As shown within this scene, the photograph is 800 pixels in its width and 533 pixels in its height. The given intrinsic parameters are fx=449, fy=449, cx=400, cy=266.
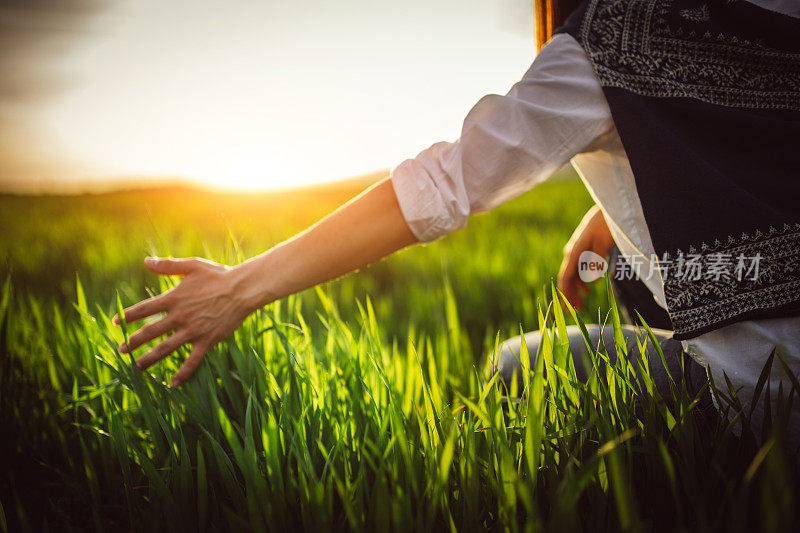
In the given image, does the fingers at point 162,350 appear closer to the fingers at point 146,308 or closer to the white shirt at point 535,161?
the fingers at point 146,308

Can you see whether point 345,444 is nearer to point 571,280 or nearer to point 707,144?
point 707,144

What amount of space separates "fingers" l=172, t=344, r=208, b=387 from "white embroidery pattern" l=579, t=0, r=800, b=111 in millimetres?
907

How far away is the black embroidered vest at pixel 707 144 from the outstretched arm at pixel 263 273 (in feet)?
1.46

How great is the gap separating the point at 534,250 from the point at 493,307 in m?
0.94

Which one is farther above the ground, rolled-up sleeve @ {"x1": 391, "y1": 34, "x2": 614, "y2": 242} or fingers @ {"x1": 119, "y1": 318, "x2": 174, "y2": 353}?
rolled-up sleeve @ {"x1": 391, "y1": 34, "x2": 614, "y2": 242}

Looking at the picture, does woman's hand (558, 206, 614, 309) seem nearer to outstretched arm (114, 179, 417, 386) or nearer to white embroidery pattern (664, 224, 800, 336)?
white embroidery pattern (664, 224, 800, 336)

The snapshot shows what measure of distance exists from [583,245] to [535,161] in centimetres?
Result: 83

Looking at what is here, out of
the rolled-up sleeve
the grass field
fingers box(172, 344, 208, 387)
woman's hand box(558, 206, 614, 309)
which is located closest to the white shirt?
the rolled-up sleeve

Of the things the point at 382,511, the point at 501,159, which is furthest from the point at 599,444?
the point at 501,159

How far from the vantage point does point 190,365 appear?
92cm

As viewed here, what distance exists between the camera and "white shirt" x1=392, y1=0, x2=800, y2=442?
0.76 metres

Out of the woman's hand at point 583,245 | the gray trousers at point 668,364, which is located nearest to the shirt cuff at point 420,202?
the gray trousers at point 668,364

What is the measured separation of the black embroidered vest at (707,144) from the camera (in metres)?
0.78

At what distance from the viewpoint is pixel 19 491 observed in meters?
1.00
